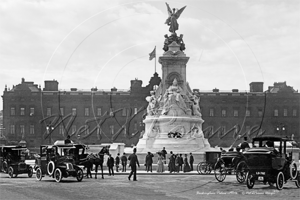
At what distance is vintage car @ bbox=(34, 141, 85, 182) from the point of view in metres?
24.3

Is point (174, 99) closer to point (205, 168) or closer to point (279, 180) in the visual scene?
point (205, 168)

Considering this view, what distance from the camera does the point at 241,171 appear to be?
22672 mm

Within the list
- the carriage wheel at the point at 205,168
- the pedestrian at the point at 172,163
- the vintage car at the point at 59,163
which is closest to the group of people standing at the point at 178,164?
the pedestrian at the point at 172,163

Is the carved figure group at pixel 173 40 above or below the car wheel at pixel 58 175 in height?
above

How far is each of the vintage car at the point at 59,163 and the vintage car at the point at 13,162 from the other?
2412mm

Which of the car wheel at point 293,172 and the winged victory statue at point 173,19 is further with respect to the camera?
the winged victory statue at point 173,19

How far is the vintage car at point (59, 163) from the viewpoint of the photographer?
957 inches

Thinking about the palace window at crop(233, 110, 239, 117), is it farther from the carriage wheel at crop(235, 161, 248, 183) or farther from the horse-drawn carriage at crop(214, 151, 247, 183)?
the carriage wheel at crop(235, 161, 248, 183)

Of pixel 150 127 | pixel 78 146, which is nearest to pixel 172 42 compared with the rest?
pixel 150 127

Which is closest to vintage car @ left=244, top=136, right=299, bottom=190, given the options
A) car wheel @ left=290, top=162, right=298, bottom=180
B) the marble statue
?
→ car wheel @ left=290, top=162, right=298, bottom=180

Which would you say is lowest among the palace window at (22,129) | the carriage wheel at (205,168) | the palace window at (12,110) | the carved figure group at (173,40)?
the carriage wheel at (205,168)

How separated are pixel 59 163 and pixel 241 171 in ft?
25.8

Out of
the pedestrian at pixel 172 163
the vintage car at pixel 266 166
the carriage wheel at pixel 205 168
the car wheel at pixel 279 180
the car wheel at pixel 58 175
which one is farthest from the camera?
the pedestrian at pixel 172 163

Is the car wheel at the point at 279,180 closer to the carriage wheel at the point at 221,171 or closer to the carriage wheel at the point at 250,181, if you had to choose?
the carriage wheel at the point at 250,181
